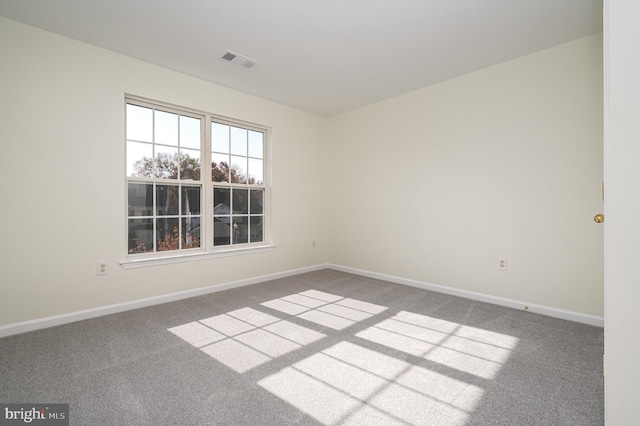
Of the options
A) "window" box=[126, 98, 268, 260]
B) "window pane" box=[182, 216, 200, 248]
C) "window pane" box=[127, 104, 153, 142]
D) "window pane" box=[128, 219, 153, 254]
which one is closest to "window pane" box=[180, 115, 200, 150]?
"window" box=[126, 98, 268, 260]

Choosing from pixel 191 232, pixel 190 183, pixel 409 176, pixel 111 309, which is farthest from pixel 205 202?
pixel 409 176

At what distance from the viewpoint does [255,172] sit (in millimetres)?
4258

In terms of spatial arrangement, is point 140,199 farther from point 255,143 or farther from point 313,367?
point 313,367

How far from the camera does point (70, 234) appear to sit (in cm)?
275

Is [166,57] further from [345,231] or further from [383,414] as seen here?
[383,414]

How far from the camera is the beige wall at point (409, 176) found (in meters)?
2.56

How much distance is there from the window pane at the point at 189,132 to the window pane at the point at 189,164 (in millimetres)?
75

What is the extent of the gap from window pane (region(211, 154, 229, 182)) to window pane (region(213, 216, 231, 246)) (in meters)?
0.51

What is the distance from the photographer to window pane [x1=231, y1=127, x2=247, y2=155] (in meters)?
4.01

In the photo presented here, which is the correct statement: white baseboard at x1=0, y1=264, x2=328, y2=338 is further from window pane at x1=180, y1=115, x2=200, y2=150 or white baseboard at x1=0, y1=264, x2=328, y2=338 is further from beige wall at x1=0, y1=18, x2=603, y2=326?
window pane at x1=180, y1=115, x2=200, y2=150

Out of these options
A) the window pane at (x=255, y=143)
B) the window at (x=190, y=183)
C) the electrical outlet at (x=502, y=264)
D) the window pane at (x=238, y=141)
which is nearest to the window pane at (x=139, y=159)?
the window at (x=190, y=183)

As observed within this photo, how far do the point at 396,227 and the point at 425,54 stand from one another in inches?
84.2

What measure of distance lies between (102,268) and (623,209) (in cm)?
369

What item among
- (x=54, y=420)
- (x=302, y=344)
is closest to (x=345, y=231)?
(x=302, y=344)
